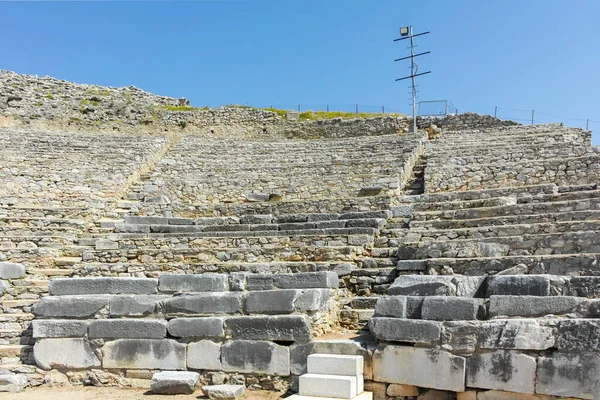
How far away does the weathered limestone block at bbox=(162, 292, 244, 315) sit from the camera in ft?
22.7

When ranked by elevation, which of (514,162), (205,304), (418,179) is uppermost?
(514,162)

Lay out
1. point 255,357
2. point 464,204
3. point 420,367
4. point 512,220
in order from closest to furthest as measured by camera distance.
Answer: point 420,367
point 255,357
point 512,220
point 464,204

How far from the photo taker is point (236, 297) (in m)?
6.91

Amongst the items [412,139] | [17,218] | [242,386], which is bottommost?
[242,386]

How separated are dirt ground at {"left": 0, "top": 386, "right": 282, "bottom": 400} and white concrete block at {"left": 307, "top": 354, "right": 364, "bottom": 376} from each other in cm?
68

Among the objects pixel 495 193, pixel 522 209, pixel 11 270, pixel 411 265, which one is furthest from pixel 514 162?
pixel 11 270

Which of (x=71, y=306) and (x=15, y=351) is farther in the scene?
(x=15, y=351)

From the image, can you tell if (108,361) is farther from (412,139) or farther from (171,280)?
(412,139)

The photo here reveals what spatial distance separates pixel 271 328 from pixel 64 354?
3.10 m

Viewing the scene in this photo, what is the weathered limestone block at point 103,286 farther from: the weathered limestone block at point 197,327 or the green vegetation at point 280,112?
the green vegetation at point 280,112

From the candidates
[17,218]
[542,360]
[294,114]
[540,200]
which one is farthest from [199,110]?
[542,360]

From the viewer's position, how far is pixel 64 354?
729cm

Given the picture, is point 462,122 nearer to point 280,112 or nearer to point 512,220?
point 280,112

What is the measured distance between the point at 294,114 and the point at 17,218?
53.3ft
